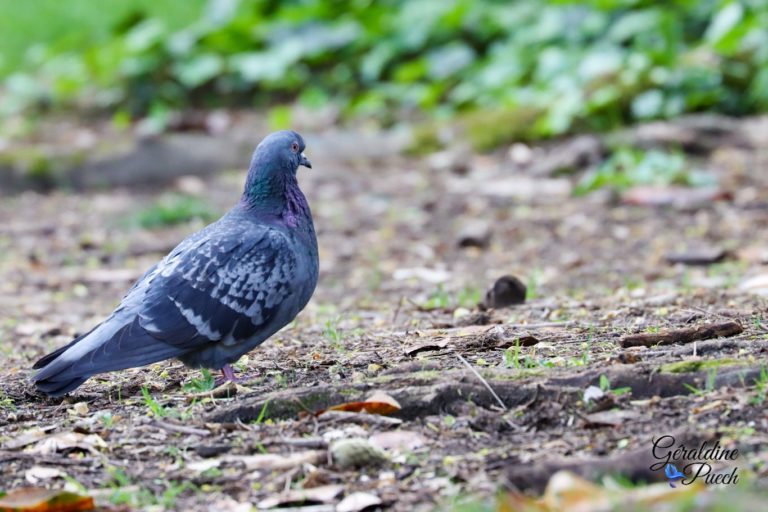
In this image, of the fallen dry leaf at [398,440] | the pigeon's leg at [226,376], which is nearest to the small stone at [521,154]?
the pigeon's leg at [226,376]

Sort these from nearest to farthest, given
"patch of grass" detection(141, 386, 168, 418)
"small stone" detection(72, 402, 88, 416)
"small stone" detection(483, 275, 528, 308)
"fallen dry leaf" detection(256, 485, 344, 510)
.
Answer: "fallen dry leaf" detection(256, 485, 344, 510), "patch of grass" detection(141, 386, 168, 418), "small stone" detection(72, 402, 88, 416), "small stone" detection(483, 275, 528, 308)

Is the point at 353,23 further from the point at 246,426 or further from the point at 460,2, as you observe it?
the point at 246,426

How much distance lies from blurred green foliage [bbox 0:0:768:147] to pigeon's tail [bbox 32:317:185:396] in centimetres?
641

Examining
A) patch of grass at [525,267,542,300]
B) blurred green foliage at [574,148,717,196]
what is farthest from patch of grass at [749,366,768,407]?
blurred green foliage at [574,148,717,196]

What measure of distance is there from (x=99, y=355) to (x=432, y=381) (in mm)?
1236

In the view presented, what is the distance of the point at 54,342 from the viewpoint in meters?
5.77

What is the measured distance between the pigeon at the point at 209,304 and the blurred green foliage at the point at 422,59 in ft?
19.2

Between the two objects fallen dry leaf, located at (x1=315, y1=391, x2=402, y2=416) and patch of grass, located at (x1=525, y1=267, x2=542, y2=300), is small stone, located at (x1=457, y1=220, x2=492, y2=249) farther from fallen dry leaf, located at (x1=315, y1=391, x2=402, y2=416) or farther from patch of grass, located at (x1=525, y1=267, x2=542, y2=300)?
fallen dry leaf, located at (x1=315, y1=391, x2=402, y2=416)

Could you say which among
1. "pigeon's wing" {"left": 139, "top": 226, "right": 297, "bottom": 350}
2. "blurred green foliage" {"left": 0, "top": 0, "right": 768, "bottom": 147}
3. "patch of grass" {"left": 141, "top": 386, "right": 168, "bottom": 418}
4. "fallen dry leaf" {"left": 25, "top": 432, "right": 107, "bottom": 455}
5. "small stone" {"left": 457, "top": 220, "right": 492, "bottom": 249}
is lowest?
"fallen dry leaf" {"left": 25, "top": 432, "right": 107, "bottom": 455}

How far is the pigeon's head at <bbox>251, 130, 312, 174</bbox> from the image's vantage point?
4.75 m

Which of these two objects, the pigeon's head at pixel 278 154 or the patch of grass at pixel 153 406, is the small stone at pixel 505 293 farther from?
the patch of grass at pixel 153 406

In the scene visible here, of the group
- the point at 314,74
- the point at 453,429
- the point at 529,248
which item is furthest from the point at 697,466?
the point at 314,74

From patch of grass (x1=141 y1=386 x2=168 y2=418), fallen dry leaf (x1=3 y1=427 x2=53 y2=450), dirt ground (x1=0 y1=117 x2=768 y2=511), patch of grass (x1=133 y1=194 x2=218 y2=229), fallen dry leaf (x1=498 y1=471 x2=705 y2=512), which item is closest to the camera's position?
fallen dry leaf (x1=498 y1=471 x2=705 y2=512)

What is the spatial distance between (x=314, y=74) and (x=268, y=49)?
672mm
